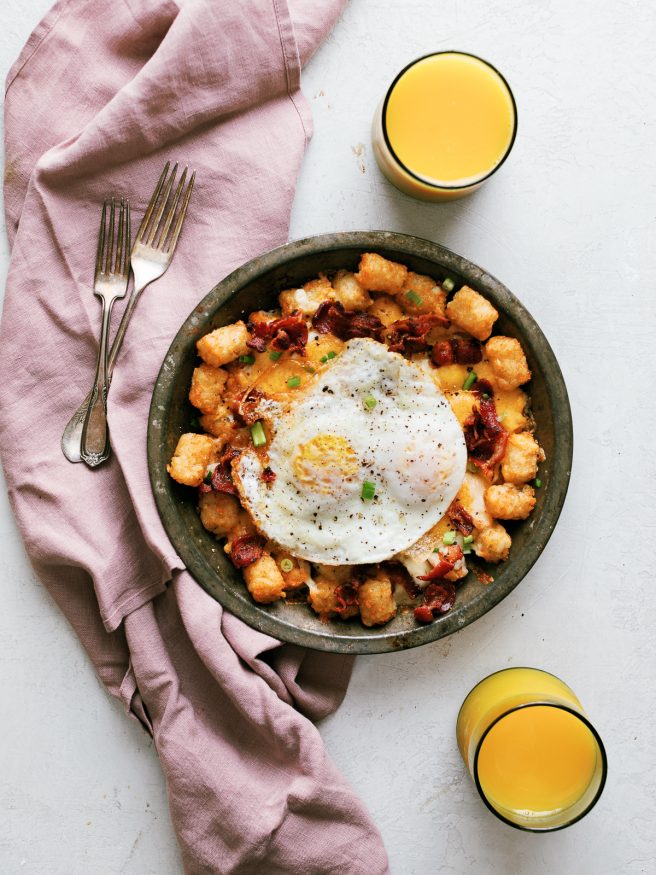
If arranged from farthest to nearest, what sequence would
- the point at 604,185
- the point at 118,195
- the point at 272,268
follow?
1. the point at 604,185
2. the point at 118,195
3. the point at 272,268

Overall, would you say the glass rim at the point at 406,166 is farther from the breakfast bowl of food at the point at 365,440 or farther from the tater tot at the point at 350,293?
the tater tot at the point at 350,293

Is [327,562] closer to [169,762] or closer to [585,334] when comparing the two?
[169,762]

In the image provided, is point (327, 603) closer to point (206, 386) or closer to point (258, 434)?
point (258, 434)

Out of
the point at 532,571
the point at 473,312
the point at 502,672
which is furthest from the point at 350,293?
the point at 502,672

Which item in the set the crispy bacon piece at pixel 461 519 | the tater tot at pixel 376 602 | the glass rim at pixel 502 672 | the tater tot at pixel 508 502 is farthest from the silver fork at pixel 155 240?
the glass rim at pixel 502 672

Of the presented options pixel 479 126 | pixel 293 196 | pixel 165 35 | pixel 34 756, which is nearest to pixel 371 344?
pixel 293 196

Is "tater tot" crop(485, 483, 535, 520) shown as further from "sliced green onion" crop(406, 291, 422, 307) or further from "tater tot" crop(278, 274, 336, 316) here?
"tater tot" crop(278, 274, 336, 316)

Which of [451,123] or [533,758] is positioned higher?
[451,123]
